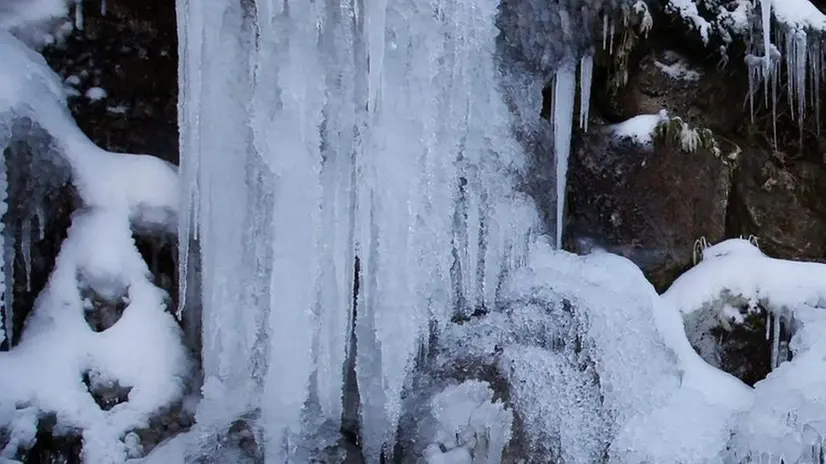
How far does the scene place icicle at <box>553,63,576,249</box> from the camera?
3631mm

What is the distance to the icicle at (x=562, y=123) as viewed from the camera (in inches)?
143

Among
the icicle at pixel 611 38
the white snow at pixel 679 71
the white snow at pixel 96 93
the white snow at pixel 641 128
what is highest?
the icicle at pixel 611 38

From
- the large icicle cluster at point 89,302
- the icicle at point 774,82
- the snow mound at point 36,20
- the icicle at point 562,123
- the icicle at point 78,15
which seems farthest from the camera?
the icicle at point 774,82

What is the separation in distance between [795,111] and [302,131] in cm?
278

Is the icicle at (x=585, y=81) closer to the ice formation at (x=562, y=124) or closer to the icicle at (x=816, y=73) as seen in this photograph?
the ice formation at (x=562, y=124)

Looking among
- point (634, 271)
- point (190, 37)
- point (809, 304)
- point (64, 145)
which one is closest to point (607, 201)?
point (634, 271)

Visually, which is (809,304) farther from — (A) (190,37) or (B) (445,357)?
(A) (190,37)

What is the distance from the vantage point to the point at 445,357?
306 cm

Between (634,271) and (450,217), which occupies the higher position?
(450,217)

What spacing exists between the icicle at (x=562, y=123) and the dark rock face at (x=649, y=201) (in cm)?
19

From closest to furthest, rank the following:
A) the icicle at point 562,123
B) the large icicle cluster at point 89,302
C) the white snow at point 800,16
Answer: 1. the large icicle cluster at point 89,302
2. the icicle at point 562,123
3. the white snow at point 800,16

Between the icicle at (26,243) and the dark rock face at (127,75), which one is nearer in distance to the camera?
the icicle at (26,243)

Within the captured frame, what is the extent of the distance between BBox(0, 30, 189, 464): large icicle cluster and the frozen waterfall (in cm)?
21

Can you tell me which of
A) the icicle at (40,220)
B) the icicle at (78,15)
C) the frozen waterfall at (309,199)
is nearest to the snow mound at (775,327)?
the frozen waterfall at (309,199)
